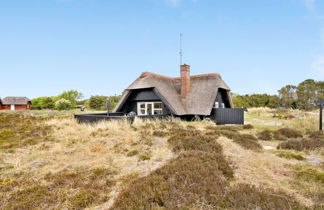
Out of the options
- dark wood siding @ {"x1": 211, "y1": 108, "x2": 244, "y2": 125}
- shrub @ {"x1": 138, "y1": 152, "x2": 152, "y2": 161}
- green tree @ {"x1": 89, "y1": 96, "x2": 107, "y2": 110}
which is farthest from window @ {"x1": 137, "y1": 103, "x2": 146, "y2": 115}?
green tree @ {"x1": 89, "y1": 96, "x2": 107, "y2": 110}

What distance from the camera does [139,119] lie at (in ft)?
44.0

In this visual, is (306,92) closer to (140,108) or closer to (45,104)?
(140,108)

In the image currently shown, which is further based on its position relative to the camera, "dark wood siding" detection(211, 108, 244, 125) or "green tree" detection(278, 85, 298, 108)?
"green tree" detection(278, 85, 298, 108)

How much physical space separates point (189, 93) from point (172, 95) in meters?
2.16

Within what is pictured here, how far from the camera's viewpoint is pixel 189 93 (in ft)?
60.0

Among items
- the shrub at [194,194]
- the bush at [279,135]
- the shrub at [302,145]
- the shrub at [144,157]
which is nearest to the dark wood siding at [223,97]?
the bush at [279,135]

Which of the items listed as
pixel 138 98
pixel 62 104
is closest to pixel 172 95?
pixel 138 98

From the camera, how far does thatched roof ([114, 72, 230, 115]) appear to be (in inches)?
635

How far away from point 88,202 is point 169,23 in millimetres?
18355

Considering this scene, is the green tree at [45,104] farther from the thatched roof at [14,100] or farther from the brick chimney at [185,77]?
the brick chimney at [185,77]

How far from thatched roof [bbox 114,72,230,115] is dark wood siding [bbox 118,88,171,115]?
84 centimetres

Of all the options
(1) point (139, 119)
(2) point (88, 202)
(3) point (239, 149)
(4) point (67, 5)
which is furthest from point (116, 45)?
(2) point (88, 202)

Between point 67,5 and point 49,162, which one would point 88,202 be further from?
point 67,5

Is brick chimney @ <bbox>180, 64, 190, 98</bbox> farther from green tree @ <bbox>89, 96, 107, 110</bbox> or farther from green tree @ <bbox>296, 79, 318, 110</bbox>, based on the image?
green tree @ <bbox>89, 96, 107, 110</bbox>
